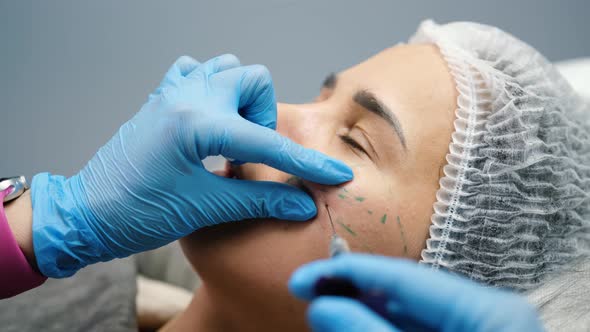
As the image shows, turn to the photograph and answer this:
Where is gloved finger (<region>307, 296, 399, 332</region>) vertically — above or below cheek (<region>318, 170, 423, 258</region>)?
above

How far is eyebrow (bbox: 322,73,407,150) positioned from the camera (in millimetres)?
1159

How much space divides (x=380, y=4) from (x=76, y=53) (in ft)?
4.19

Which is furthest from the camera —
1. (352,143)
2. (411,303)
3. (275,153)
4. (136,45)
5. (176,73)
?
(136,45)

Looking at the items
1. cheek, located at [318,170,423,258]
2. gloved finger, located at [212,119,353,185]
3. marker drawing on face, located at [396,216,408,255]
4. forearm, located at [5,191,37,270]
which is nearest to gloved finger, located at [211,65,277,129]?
gloved finger, located at [212,119,353,185]

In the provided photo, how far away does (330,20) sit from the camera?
2.16m

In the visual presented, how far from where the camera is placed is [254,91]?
1250mm

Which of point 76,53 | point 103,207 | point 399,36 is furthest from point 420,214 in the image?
point 76,53

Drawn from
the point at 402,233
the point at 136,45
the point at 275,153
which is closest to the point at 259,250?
the point at 275,153

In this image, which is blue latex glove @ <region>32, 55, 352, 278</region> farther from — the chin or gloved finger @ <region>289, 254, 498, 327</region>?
gloved finger @ <region>289, 254, 498, 327</region>

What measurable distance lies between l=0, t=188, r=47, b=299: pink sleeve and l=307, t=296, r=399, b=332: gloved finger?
76cm

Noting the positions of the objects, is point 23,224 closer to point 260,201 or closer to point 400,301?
point 260,201

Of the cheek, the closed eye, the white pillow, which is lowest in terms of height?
the cheek

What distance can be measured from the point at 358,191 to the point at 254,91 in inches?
14.1

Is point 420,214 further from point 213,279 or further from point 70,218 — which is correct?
point 70,218
